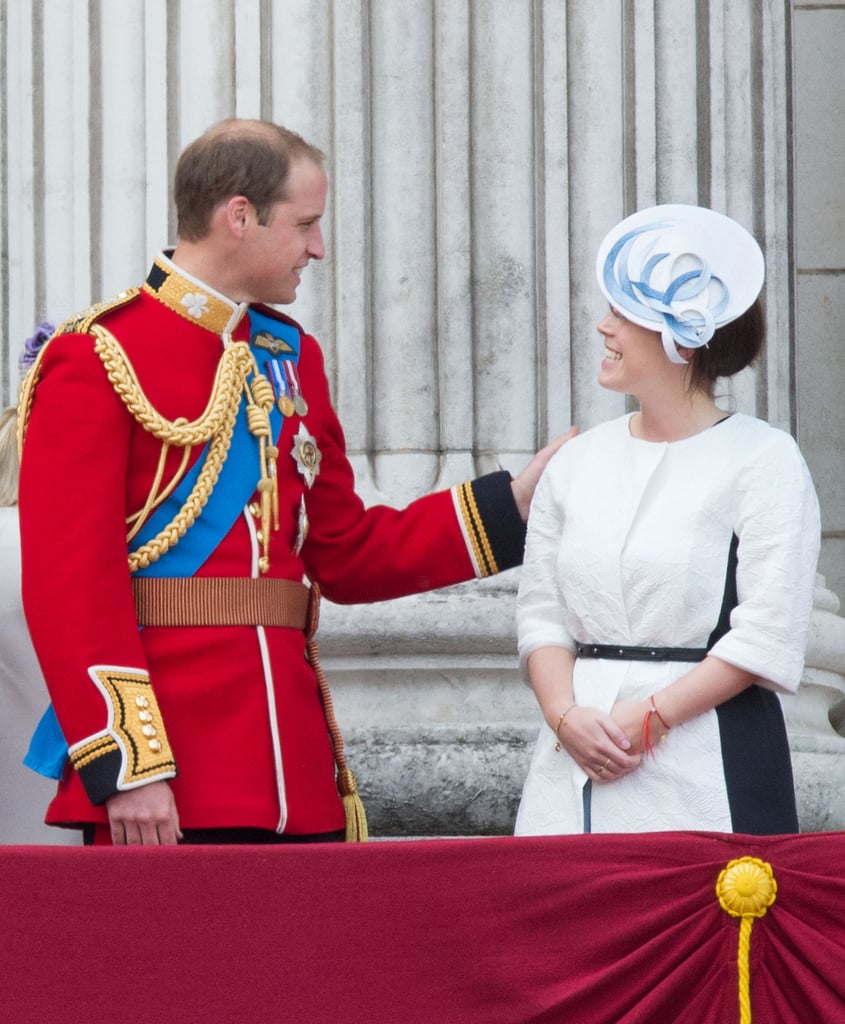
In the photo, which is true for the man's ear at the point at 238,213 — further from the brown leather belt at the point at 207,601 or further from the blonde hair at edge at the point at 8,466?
the blonde hair at edge at the point at 8,466

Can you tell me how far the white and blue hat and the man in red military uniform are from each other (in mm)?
504

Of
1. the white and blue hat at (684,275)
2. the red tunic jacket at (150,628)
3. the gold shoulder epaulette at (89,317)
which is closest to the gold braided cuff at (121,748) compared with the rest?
the red tunic jacket at (150,628)

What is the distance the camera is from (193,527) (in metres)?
3.06

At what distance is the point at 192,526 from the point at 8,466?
88cm

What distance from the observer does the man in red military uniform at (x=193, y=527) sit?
2889 millimetres

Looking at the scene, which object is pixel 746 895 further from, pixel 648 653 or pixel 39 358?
pixel 39 358

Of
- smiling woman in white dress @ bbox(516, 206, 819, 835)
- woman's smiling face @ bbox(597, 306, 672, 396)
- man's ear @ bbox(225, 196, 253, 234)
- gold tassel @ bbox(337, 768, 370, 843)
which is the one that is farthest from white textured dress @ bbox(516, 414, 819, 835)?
man's ear @ bbox(225, 196, 253, 234)

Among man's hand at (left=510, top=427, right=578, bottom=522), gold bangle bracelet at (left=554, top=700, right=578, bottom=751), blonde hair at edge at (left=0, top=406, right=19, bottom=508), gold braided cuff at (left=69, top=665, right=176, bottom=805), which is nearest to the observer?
gold braided cuff at (left=69, top=665, right=176, bottom=805)

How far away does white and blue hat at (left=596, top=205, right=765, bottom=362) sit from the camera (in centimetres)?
303

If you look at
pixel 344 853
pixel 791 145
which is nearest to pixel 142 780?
pixel 344 853

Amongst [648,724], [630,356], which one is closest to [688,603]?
[648,724]

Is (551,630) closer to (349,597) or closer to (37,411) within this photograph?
(349,597)

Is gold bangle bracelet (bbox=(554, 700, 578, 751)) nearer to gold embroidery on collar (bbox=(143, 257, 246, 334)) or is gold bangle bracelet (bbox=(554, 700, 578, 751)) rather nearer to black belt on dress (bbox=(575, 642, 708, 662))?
black belt on dress (bbox=(575, 642, 708, 662))

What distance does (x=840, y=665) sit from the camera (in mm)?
4520
